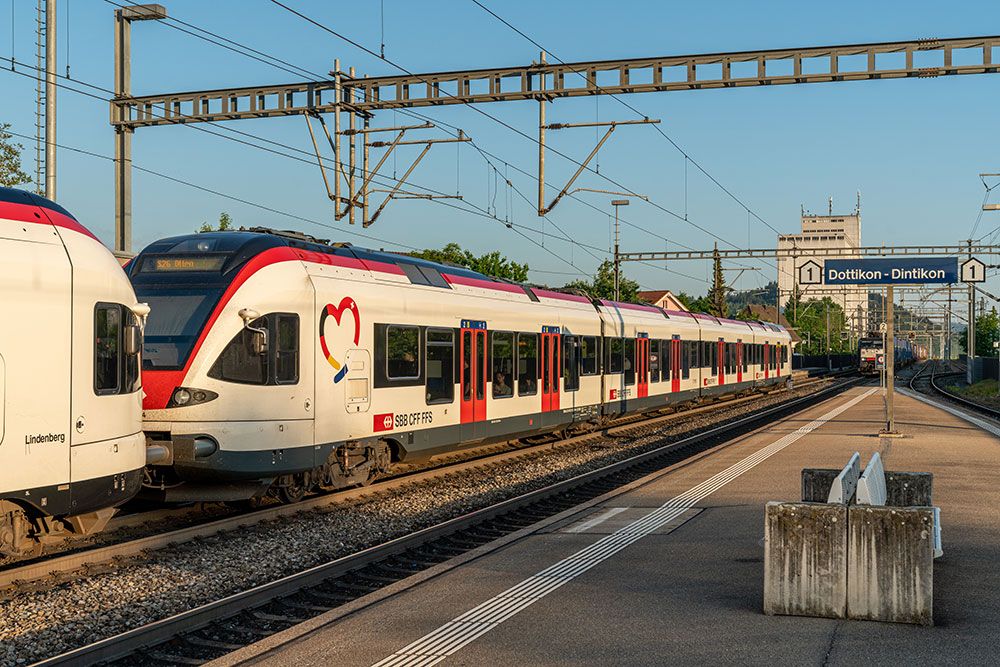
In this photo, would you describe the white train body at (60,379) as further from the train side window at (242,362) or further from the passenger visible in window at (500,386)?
the passenger visible in window at (500,386)

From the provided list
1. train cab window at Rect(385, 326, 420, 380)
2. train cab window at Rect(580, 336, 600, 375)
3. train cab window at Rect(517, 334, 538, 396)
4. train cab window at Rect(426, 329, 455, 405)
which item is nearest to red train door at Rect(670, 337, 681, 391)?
train cab window at Rect(580, 336, 600, 375)

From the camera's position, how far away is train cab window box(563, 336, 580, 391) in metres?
20.5

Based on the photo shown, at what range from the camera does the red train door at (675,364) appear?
29.7 m

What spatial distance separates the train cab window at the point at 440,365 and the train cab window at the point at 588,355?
21.8 feet

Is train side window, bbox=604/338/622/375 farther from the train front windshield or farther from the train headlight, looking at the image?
the train headlight

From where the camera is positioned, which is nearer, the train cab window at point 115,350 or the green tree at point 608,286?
the train cab window at point 115,350

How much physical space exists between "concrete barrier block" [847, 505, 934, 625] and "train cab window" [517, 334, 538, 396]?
11536mm

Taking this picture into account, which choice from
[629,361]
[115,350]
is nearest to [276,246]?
[115,350]

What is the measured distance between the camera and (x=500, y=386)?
17203mm

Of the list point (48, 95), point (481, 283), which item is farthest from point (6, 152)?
point (481, 283)

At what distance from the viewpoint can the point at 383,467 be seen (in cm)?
1384

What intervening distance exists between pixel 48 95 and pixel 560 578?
12203 mm

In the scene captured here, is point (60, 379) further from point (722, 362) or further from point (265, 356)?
point (722, 362)

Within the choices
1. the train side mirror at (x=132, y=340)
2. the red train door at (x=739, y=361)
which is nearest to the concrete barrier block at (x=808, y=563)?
the train side mirror at (x=132, y=340)
